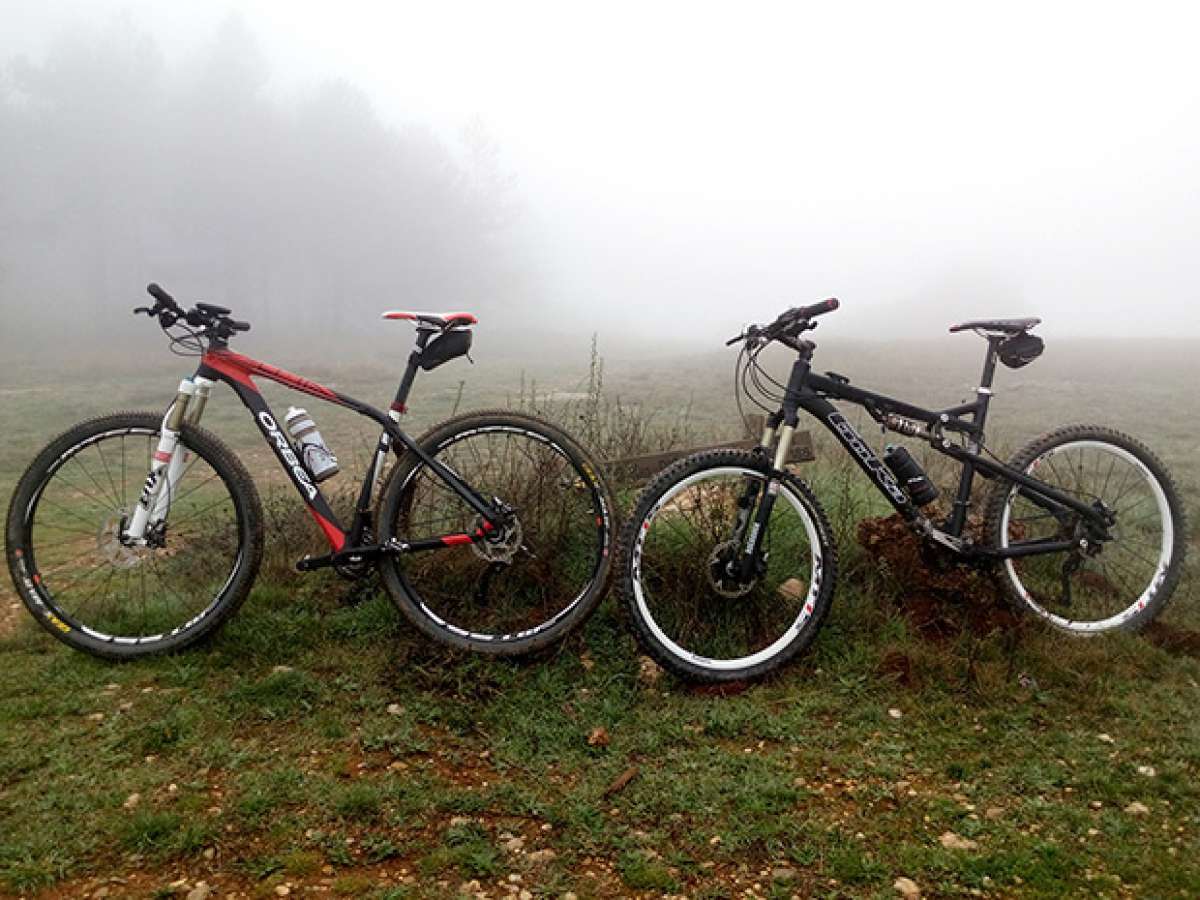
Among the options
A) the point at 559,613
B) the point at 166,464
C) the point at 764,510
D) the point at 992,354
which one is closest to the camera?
the point at 764,510

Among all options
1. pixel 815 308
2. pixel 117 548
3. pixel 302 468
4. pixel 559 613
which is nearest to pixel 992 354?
pixel 815 308

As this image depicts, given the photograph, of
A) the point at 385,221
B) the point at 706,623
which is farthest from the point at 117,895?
the point at 385,221

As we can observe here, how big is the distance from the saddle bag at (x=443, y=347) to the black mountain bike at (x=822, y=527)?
1.28 metres

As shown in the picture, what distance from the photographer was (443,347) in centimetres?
403

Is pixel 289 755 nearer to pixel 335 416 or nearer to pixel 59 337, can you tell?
pixel 335 416

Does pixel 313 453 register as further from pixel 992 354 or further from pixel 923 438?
pixel 992 354

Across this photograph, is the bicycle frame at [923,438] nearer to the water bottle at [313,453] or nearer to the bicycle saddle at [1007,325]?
the bicycle saddle at [1007,325]

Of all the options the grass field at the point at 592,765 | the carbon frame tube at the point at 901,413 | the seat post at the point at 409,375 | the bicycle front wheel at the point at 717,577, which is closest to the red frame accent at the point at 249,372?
the seat post at the point at 409,375

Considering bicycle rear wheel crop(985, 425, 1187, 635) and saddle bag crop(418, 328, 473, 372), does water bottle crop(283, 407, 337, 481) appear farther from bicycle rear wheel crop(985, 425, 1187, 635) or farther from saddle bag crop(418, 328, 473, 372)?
bicycle rear wheel crop(985, 425, 1187, 635)

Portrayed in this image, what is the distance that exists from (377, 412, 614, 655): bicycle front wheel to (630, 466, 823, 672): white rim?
0.95ft

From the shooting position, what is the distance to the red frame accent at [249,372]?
13.0 feet

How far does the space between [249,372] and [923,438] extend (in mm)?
3681

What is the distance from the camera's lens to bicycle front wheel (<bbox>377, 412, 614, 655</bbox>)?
4004 mm

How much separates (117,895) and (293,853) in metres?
0.52
